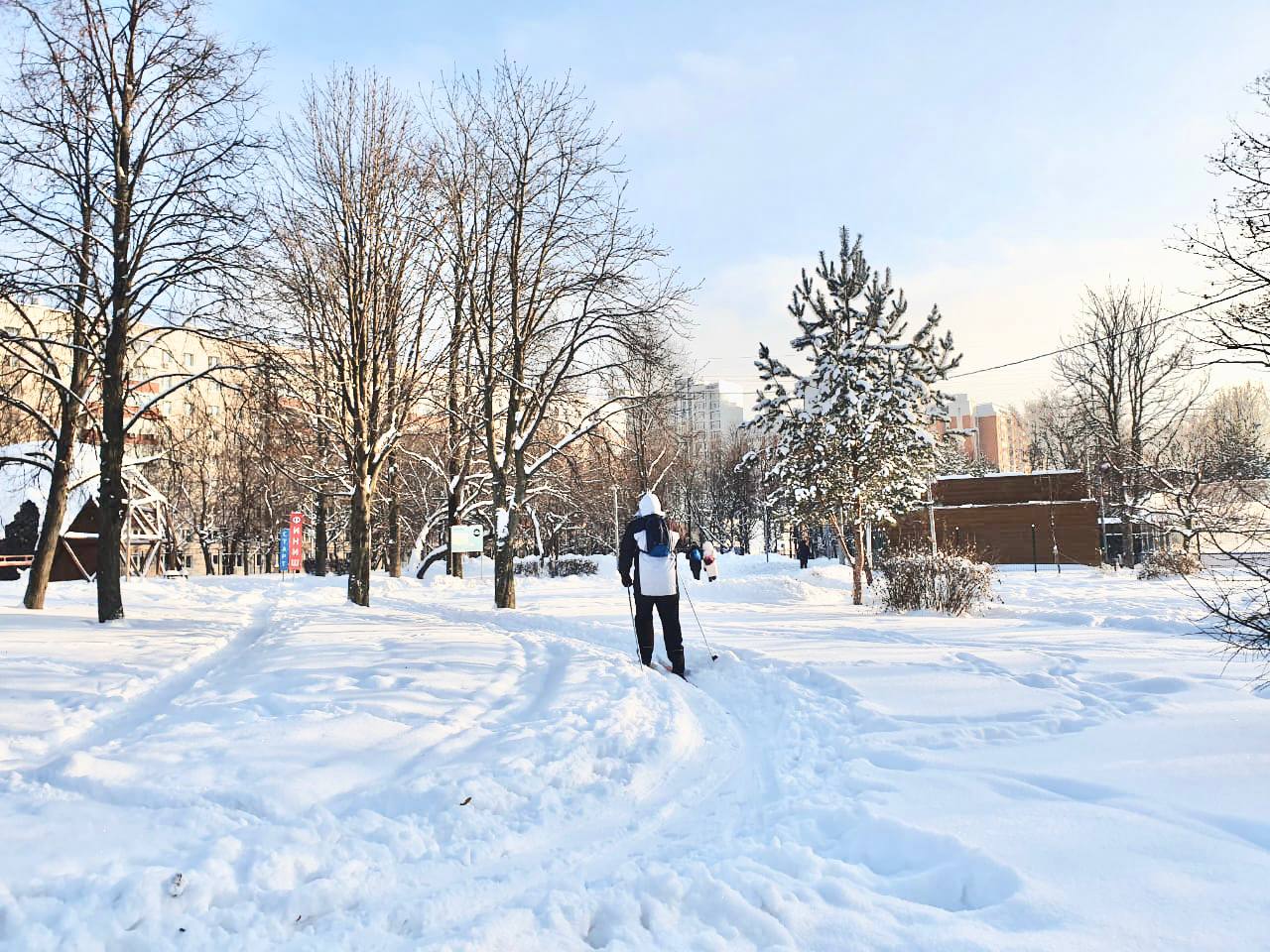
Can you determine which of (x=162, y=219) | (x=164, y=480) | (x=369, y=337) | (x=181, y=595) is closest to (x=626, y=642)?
(x=162, y=219)

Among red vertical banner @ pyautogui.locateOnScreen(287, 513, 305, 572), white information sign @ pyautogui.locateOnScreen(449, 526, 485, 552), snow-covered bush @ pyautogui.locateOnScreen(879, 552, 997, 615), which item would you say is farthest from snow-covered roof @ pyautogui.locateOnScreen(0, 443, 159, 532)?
snow-covered bush @ pyautogui.locateOnScreen(879, 552, 997, 615)

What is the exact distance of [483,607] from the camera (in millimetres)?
17891

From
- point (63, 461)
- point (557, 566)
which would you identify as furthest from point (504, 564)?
point (557, 566)

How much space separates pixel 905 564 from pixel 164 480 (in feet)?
158

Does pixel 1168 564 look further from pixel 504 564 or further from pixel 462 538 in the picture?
pixel 462 538

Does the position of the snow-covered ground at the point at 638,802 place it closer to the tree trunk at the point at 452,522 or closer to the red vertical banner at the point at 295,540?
the tree trunk at the point at 452,522

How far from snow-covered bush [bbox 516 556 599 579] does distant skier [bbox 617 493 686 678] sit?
25.3 meters

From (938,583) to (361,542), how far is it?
12375mm

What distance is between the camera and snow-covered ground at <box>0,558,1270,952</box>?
3020 mm

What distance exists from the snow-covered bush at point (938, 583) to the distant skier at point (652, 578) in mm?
7903

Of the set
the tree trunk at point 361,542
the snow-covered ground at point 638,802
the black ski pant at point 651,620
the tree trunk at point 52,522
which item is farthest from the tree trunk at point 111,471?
the black ski pant at point 651,620

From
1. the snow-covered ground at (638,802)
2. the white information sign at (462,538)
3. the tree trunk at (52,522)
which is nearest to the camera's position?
the snow-covered ground at (638,802)

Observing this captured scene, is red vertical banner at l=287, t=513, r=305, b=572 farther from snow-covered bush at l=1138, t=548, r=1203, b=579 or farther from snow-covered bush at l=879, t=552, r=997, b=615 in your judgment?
snow-covered bush at l=1138, t=548, r=1203, b=579

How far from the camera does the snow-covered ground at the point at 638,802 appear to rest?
302 cm
